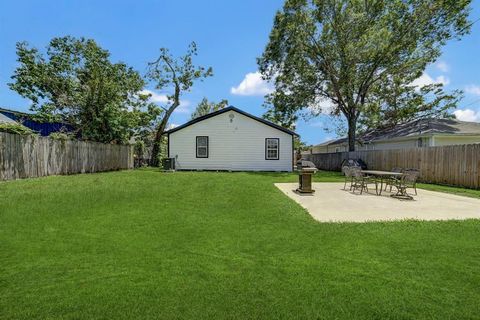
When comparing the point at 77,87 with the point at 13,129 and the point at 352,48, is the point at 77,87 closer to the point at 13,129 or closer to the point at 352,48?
the point at 13,129

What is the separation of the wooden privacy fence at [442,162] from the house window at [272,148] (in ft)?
21.0

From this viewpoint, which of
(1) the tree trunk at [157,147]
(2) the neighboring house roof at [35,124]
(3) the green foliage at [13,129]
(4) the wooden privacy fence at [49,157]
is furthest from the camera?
(1) the tree trunk at [157,147]

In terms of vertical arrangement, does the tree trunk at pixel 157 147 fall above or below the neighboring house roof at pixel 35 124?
below

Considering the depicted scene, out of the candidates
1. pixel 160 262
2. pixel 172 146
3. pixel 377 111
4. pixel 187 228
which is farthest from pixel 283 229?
pixel 377 111

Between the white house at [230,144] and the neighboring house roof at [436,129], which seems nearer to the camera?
the neighboring house roof at [436,129]

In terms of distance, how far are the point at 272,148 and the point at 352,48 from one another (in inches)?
373

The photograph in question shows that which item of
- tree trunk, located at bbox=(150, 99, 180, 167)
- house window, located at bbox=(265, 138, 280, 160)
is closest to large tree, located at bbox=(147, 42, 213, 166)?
tree trunk, located at bbox=(150, 99, 180, 167)

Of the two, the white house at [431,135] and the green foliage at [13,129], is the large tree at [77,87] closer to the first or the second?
the green foliage at [13,129]

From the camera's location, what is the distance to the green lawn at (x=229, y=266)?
2.67 metres

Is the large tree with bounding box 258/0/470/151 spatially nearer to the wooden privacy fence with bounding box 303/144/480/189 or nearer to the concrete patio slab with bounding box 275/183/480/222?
the wooden privacy fence with bounding box 303/144/480/189

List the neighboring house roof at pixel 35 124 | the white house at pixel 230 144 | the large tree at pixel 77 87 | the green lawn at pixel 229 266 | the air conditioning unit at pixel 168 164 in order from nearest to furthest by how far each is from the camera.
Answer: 1. the green lawn at pixel 229 266
2. the air conditioning unit at pixel 168 164
3. the white house at pixel 230 144
4. the large tree at pixel 77 87
5. the neighboring house roof at pixel 35 124

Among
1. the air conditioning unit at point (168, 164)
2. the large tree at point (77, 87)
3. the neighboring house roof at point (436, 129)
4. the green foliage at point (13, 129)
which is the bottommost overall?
the air conditioning unit at point (168, 164)

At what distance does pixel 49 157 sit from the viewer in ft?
44.0

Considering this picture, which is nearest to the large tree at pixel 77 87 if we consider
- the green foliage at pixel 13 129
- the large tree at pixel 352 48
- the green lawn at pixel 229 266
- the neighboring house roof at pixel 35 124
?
→ the neighboring house roof at pixel 35 124
